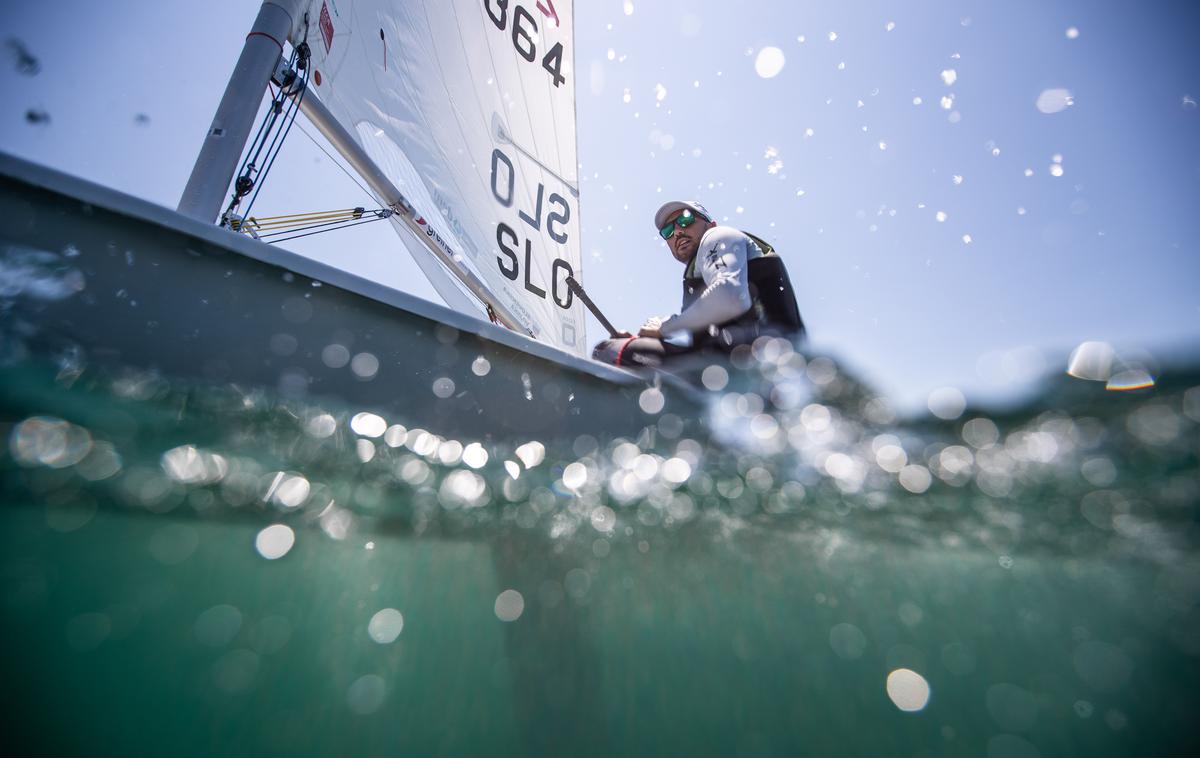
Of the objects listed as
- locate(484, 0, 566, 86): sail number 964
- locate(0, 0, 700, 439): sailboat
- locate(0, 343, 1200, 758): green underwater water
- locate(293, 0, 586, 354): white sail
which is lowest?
locate(0, 343, 1200, 758): green underwater water

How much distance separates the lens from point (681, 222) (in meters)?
1.78

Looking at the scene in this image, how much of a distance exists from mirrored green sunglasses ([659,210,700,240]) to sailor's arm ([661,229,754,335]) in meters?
0.34

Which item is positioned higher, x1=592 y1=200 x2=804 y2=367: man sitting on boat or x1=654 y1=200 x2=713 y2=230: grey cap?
x1=654 y1=200 x2=713 y2=230: grey cap

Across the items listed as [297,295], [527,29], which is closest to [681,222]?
[297,295]

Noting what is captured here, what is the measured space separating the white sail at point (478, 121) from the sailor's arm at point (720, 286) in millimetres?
994

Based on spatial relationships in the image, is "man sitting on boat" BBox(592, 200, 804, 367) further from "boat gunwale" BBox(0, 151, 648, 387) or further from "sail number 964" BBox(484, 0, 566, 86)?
"sail number 964" BBox(484, 0, 566, 86)

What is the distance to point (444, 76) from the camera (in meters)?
2.92

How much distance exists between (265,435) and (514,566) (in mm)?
391

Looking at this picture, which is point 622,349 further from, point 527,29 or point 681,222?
point 527,29

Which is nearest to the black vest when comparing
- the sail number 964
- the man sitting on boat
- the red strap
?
the man sitting on boat

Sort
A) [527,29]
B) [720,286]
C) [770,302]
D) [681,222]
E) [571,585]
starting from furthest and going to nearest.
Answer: [527,29] → [681,222] → [770,302] → [720,286] → [571,585]

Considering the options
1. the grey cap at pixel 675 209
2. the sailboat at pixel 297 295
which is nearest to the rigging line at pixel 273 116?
the sailboat at pixel 297 295

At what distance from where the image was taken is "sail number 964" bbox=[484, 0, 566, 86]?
128 inches

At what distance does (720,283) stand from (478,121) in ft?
8.68
